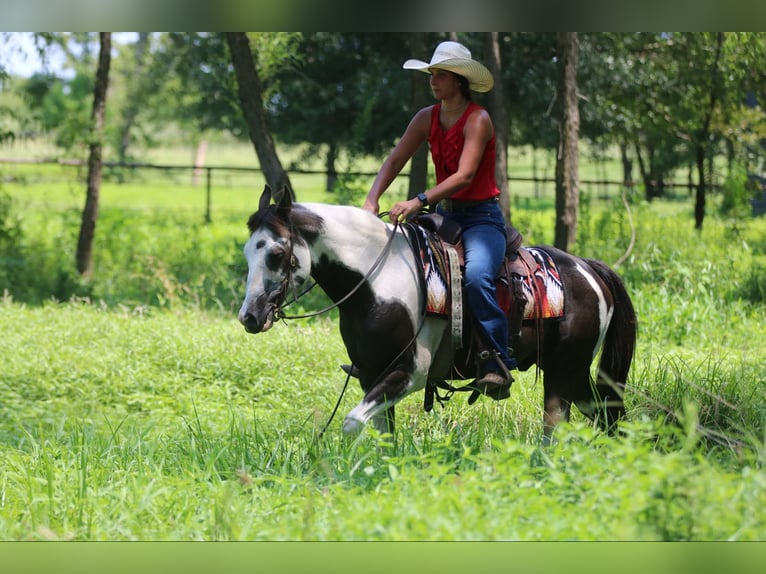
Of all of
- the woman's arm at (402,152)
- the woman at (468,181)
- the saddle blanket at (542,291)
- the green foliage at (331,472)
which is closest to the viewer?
the green foliage at (331,472)

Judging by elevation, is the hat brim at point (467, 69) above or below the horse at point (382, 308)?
above

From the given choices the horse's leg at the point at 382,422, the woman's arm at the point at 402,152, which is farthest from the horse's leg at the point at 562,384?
the woman's arm at the point at 402,152

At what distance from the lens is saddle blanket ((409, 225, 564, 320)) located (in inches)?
224

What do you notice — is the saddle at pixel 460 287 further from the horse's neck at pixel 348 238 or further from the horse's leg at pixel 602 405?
the horse's leg at pixel 602 405

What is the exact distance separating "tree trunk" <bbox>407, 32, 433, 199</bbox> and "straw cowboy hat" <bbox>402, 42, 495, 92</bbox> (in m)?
5.67

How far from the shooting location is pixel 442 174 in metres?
5.92

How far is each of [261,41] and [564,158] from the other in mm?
4567

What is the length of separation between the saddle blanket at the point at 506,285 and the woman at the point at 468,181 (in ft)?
0.51

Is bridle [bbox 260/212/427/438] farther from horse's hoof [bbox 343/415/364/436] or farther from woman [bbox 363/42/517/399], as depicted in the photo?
woman [bbox 363/42/517/399]

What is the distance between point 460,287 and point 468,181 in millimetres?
635

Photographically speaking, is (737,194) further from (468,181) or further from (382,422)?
(382,422)

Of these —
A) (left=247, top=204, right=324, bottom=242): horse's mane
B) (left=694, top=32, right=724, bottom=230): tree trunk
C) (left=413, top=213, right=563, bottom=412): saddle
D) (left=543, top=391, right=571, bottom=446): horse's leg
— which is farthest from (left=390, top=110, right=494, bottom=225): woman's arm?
(left=694, top=32, right=724, bottom=230): tree trunk

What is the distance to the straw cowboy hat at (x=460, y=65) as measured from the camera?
5.61 m
